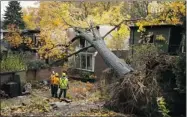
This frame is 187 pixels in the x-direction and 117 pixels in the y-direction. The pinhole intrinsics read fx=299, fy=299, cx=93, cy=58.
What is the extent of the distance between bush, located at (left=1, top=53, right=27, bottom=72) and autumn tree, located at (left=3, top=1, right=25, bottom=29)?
9.7 inches

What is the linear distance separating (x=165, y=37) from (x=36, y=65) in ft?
4.29

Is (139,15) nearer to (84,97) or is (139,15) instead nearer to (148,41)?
(148,41)

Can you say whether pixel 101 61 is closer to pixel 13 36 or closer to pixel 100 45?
pixel 100 45

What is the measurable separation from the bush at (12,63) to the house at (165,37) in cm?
106

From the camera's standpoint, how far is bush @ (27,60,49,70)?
2314 mm

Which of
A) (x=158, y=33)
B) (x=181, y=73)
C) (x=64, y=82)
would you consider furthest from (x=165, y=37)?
(x=64, y=82)

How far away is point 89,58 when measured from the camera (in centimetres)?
270

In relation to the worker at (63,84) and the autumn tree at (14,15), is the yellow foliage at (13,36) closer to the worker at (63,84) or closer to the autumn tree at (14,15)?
the autumn tree at (14,15)

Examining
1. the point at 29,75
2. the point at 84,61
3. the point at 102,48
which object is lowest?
the point at 29,75

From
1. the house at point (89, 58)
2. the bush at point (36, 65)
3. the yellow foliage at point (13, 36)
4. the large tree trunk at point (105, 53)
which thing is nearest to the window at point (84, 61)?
the house at point (89, 58)

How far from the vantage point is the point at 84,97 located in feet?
8.46

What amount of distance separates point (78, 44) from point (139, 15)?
710mm

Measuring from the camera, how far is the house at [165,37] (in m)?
2.87

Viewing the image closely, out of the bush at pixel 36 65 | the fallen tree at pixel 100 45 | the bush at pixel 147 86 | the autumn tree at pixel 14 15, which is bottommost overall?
the bush at pixel 147 86
